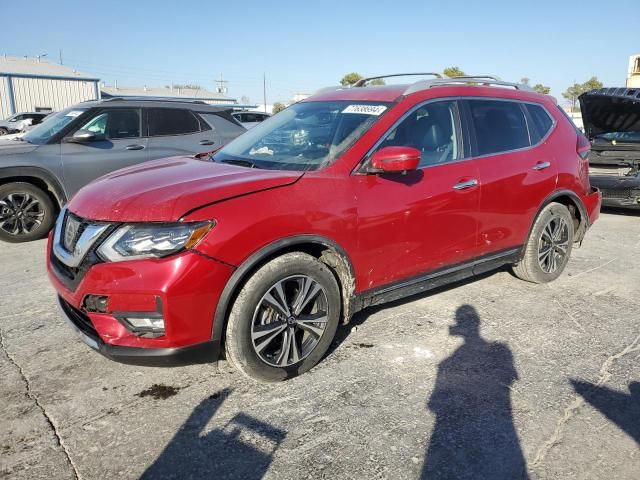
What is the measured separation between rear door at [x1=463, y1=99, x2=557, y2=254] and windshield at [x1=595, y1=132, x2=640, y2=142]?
415cm

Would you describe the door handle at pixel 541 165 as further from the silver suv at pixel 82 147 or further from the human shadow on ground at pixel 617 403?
the silver suv at pixel 82 147

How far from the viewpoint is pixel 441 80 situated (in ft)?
13.0

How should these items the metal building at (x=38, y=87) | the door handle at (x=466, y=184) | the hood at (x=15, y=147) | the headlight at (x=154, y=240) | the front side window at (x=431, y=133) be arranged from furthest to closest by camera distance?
the metal building at (x=38, y=87)
the hood at (x=15, y=147)
the door handle at (x=466, y=184)
the front side window at (x=431, y=133)
the headlight at (x=154, y=240)

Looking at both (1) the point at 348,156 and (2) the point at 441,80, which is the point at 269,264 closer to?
(1) the point at 348,156

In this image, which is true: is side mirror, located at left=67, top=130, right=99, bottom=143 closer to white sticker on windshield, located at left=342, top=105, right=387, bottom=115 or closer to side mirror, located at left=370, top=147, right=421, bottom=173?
white sticker on windshield, located at left=342, top=105, right=387, bottom=115

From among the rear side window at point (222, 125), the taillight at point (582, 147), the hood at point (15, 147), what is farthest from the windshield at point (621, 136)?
the hood at point (15, 147)

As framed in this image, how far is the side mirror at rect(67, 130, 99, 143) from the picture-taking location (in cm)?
626

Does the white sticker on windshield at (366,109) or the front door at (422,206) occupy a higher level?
the white sticker on windshield at (366,109)

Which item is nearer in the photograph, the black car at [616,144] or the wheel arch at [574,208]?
the wheel arch at [574,208]

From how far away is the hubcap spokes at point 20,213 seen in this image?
19.9 feet

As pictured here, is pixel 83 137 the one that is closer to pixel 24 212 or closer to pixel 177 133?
pixel 24 212

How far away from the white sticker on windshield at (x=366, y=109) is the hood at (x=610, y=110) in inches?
215

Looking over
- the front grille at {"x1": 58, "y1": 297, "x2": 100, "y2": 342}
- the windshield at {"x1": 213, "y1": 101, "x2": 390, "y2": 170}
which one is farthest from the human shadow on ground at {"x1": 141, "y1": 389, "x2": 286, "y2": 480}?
the windshield at {"x1": 213, "y1": 101, "x2": 390, "y2": 170}

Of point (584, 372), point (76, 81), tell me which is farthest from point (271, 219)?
point (76, 81)
